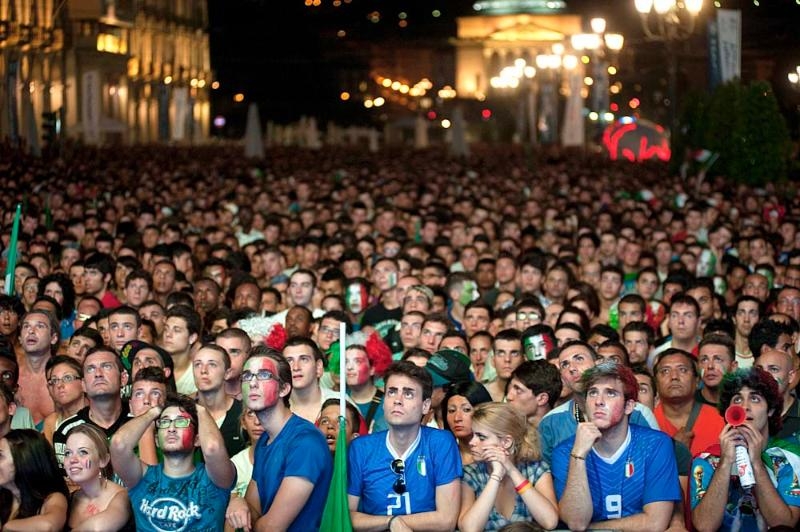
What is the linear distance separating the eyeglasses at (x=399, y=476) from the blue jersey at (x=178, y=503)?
73 centimetres

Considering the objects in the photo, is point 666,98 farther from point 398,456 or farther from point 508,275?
point 398,456

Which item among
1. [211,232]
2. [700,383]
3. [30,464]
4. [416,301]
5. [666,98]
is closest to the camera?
[30,464]

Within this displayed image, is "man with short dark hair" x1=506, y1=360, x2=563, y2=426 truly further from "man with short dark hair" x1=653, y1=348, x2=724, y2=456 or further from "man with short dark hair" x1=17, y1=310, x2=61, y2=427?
"man with short dark hair" x1=17, y1=310, x2=61, y2=427

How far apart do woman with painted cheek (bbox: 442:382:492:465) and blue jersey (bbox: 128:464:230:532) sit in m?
1.62

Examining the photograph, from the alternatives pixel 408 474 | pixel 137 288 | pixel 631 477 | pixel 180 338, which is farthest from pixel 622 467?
pixel 137 288

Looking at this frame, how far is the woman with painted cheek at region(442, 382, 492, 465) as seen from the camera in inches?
324

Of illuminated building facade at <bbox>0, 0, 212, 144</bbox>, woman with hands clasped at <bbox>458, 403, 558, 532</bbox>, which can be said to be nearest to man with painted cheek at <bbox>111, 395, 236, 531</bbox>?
woman with hands clasped at <bbox>458, 403, 558, 532</bbox>

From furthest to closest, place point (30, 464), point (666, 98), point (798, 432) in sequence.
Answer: point (666, 98) < point (798, 432) < point (30, 464)

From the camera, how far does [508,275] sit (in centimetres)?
1562

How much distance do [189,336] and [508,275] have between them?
5.46 metres

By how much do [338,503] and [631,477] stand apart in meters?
1.27

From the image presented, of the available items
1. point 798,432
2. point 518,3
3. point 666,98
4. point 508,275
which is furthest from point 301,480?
point 518,3

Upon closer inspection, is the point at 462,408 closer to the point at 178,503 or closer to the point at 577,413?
the point at 577,413

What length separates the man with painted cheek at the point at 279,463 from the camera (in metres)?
6.96
